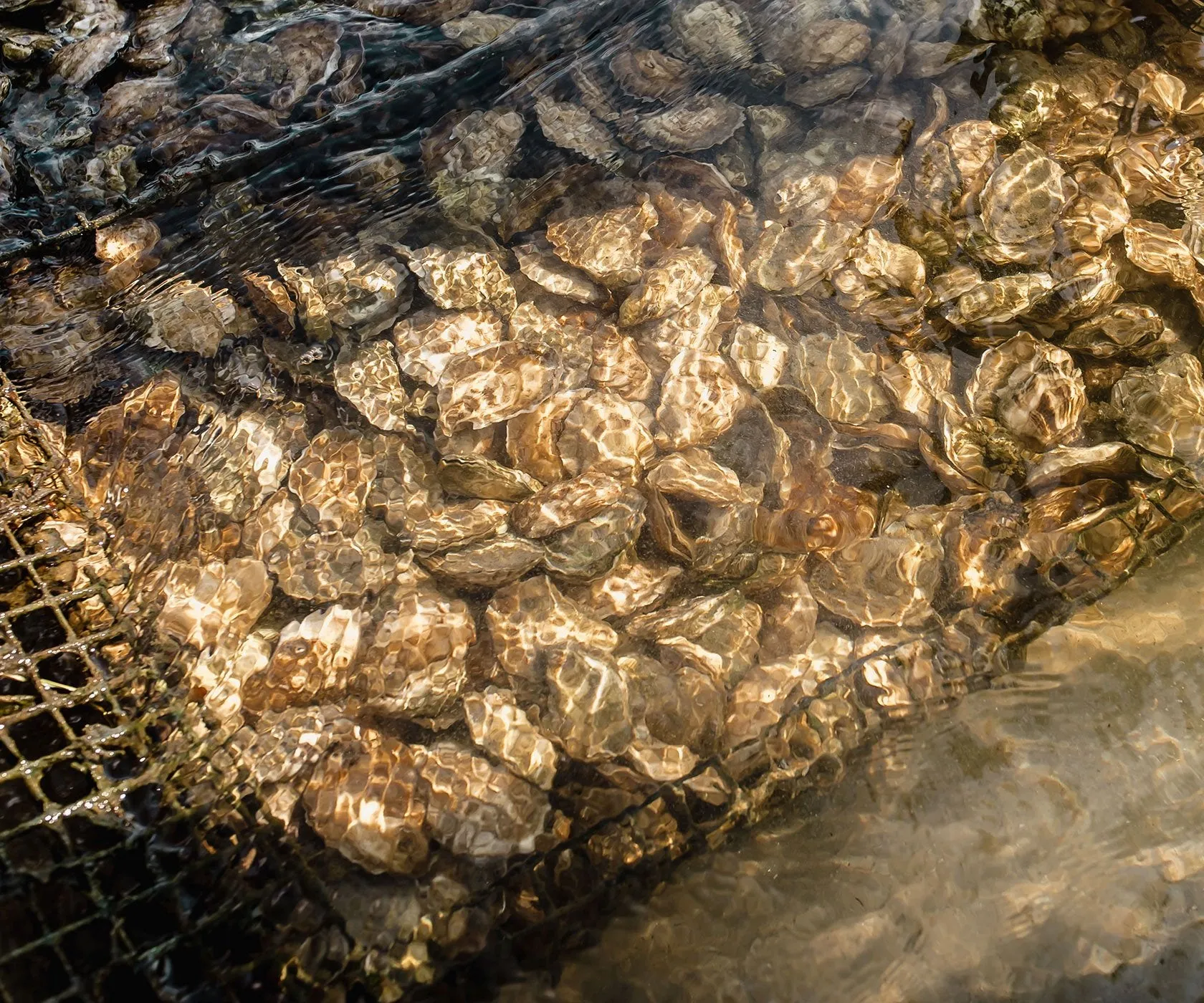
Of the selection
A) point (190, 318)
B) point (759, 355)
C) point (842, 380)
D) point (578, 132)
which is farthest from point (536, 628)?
point (578, 132)

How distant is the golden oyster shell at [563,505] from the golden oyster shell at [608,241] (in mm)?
814

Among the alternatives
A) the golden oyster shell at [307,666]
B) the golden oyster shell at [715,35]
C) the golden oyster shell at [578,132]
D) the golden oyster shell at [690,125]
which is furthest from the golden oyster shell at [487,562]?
the golden oyster shell at [715,35]

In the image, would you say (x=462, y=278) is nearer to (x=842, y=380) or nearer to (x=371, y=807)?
(x=842, y=380)

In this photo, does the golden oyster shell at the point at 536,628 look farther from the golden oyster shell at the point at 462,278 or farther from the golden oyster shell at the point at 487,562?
the golden oyster shell at the point at 462,278

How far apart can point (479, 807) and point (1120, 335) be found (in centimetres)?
273

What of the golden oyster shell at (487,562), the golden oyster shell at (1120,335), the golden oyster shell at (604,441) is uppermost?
the golden oyster shell at (1120,335)

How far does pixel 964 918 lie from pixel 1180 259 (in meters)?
2.46

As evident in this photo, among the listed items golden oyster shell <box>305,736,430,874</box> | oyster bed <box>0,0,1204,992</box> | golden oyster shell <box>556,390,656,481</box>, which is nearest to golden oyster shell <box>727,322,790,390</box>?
oyster bed <box>0,0,1204,992</box>

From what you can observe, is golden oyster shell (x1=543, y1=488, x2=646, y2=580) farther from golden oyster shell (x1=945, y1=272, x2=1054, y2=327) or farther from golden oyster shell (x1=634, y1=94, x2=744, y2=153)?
golden oyster shell (x1=634, y1=94, x2=744, y2=153)

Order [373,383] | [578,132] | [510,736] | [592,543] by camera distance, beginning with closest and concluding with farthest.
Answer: [510,736], [592,543], [373,383], [578,132]

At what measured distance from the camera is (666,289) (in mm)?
2895

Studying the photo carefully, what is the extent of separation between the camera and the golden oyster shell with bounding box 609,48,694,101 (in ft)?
10.6

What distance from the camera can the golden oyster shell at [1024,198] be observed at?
9.47 feet

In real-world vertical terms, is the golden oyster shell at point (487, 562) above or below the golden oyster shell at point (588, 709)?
above
